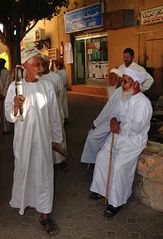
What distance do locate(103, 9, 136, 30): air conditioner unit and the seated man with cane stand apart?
310 inches

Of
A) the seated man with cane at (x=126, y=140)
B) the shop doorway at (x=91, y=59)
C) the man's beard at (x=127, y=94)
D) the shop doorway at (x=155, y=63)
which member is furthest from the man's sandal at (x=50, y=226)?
the shop doorway at (x=91, y=59)

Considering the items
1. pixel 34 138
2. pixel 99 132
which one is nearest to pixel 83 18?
pixel 99 132

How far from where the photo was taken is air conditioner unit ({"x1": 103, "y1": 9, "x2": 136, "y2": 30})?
36.0 ft

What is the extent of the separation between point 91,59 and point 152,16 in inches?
200

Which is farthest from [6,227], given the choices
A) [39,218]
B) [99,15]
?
[99,15]

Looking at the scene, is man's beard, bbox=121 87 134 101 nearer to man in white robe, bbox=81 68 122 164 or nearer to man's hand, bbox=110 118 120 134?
man's hand, bbox=110 118 120 134

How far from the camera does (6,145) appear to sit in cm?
709

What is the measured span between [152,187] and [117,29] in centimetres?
925

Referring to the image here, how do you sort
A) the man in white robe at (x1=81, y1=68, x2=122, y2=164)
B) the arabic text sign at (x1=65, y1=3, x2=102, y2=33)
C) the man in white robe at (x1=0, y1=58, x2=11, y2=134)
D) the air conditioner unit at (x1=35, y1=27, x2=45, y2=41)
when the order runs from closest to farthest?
the man in white robe at (x1=81, y1=68, x2=122, y2=164), the man in white robe at (x1=0, y1=58, x2=11, y2=134), the arabic text sign at (x1=65, y1=3, x2=102, y2=33), the air conditioner unit at (x1=35, y1=27, x2=45, y2=41)

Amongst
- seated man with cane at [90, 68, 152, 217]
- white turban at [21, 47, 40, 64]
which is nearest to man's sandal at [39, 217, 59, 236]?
seated man with cane at [90, 68, 152, 217]

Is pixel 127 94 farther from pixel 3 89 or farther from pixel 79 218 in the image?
pixel 3 89

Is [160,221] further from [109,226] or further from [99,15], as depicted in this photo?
[99,15]

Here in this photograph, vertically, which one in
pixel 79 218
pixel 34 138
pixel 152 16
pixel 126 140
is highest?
pixel 152 16

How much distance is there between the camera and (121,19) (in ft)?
36.3
